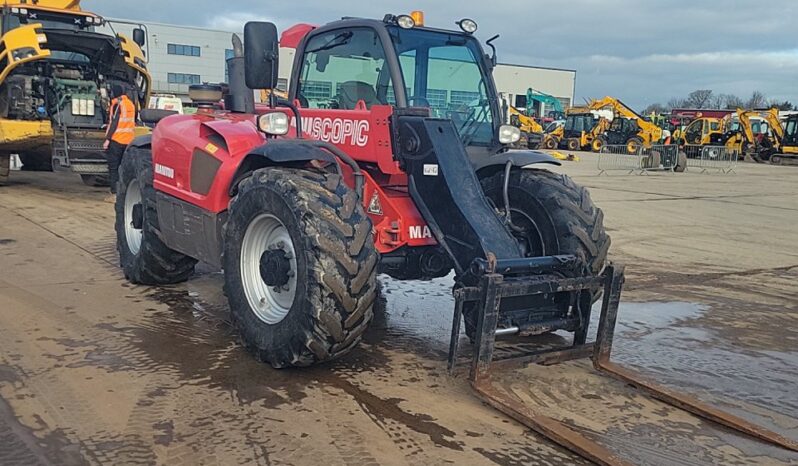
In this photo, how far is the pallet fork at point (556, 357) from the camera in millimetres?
3493

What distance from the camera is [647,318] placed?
19.5 ft

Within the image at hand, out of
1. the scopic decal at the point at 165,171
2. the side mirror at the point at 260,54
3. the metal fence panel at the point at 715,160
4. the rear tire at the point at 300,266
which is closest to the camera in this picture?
the rear tire at the point at 300,266

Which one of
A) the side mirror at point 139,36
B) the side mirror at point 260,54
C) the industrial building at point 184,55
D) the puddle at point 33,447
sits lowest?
the puddle at point 33,447

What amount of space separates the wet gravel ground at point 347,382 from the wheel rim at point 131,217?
336 millimetres

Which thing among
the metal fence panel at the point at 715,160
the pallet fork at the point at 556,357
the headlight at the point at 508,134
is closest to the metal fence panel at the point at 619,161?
the metal fence panel at the point at 715,160

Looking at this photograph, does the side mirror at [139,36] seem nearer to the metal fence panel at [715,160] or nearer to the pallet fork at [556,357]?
the pallet fork at [556,357]

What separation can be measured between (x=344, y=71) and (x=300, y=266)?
1666 mm

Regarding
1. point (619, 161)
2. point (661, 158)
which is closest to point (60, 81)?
point (661, 158)

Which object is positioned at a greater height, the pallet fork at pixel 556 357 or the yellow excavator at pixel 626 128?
the yellow excavator at pixel 626 128

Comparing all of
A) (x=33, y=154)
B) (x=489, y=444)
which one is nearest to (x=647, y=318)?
(x=489, y=444)

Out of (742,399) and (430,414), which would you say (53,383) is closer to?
(430,414)

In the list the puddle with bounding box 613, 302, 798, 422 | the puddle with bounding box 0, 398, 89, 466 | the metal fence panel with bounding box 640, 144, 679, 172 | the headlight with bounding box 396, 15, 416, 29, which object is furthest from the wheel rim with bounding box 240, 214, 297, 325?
the metal fence panel with bounding box 640, 144, 679, 172

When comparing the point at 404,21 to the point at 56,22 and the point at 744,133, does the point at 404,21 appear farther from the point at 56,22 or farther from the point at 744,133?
the point at 744,133

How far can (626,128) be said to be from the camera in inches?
1494
